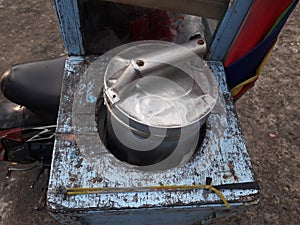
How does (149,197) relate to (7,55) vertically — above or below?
above

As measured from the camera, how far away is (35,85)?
1.39m

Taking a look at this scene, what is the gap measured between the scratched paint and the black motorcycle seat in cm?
33

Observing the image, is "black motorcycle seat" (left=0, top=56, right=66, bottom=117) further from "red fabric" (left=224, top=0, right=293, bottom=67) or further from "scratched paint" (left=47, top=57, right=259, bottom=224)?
"red fabric" (left=224, top=0, right=293, bottom=67)

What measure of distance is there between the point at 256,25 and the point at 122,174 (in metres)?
Answer: 0.69

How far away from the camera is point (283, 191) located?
1946 mm

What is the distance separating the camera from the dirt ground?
1820 millimetres

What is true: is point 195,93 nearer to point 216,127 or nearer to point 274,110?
point 216,127

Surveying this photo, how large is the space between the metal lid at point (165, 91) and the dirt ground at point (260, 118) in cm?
112

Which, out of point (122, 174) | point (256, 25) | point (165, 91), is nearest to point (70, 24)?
point (165, 91)

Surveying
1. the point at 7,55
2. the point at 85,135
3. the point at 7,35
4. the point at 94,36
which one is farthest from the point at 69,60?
the point at 7,35

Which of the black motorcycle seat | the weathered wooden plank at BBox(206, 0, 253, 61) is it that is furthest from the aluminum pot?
the black motorcycle seat

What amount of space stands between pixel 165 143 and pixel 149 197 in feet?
0.56

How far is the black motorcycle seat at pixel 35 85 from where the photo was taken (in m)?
1.38

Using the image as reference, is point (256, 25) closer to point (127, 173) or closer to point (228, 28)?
point (228, 28)
